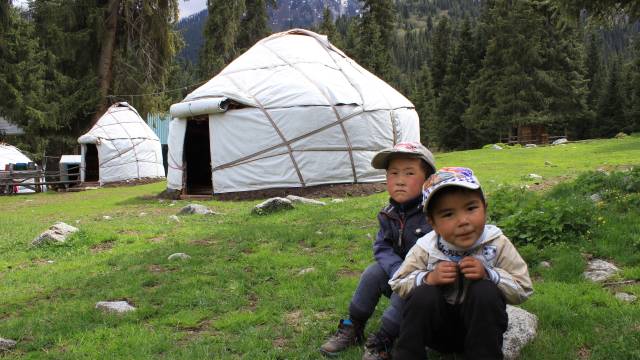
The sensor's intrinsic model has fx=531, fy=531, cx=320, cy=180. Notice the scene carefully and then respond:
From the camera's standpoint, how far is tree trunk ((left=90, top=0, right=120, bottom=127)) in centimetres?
2658

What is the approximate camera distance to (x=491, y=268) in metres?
2.36

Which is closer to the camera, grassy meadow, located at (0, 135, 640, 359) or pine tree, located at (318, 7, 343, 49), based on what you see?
grassy meadow, located at (0, 135, 640, 359)

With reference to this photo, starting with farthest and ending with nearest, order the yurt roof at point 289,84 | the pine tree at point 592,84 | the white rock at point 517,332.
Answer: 1. the pine tree at point 592,84
2. the yurt roof at point 289,84
3. the white rock at point 517,332

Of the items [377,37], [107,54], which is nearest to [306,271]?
[107,54]

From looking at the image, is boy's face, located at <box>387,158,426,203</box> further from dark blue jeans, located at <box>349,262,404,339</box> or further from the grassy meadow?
the grassy meadow

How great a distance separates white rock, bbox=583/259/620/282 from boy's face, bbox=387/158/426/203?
6.41ft

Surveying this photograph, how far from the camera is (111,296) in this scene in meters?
4.73

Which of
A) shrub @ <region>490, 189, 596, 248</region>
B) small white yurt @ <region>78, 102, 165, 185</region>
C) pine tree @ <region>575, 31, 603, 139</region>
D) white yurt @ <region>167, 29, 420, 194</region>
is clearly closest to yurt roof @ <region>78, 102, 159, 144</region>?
small white yurt @ <region>78, 102, 165, 185</region>

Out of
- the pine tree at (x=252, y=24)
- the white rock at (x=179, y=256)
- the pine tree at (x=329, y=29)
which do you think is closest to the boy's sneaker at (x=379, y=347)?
the white rock at (x=179, y=256)

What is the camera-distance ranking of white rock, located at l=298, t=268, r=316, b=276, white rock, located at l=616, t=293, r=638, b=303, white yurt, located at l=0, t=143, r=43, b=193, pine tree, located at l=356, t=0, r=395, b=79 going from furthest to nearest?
pine tree, located at l=356, t=0, r=395, b=79 → white yurt, located at l=0, t=143, r=43, b=193 → white rock, located at l=298, t=268, r=316, b=276 → white rock, located at l=616, t=293, r=638, b=303

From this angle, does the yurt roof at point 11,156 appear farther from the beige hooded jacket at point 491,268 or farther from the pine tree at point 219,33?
the beige hooded jacket at point 491,268

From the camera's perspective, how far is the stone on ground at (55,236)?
7406 mm

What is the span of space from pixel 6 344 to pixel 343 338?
234 centimetres

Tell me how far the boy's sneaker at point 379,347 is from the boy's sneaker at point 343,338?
270 millimetres
